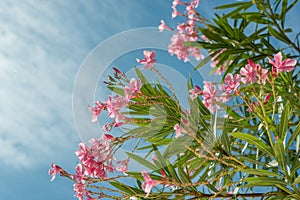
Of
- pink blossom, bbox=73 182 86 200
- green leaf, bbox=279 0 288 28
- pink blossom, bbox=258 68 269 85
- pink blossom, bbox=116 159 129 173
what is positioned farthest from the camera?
green leaf, bbox=279 0 288 28

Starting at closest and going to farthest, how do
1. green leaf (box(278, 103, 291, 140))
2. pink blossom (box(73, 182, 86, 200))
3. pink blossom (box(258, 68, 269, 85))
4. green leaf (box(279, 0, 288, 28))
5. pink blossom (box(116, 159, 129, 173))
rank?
1. pink blossom (box(258, 68, 269, 85))
2. green leaf (box(278, 103, 291, 140))
3. pink blossom (box(73, 182, 86, 200))
4. pink blossom (box(116, 159, 129, 173))
5. green leaf (box(279, 0, 288, 28))

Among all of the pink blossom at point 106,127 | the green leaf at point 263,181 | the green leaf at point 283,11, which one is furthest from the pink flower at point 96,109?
the green leaf at point 283,11

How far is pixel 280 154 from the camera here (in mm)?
1296

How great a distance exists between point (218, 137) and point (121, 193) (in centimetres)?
43

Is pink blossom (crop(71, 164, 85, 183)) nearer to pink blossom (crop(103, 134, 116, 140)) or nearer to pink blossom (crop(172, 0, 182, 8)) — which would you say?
pink blossom (crop(103, 134, 116, 140))

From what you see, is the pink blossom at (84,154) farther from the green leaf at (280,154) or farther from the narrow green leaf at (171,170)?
the green leaf at (280,154)

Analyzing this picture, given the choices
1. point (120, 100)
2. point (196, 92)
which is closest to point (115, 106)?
point (120, 100)

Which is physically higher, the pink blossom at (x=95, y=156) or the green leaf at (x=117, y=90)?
the green leaf at (x=117, y=90)

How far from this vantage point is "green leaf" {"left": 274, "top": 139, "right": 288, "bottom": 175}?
1.25m

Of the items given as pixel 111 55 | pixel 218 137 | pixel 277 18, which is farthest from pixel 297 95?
pixel 111 55

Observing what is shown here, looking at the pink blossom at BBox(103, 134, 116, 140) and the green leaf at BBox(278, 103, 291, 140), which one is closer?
the green leaf at BBox(278, 103, 291, 140)

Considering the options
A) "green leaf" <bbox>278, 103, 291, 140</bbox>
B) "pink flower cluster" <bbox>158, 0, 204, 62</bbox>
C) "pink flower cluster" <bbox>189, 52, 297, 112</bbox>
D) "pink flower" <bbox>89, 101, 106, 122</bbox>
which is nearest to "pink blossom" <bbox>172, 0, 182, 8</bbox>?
"pink flower cluster" <bbox>158, 0, 204, 62</bbox>

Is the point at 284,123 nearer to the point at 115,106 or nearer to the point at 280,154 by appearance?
the point at 280,154

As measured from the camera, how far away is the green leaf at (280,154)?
1254mm
